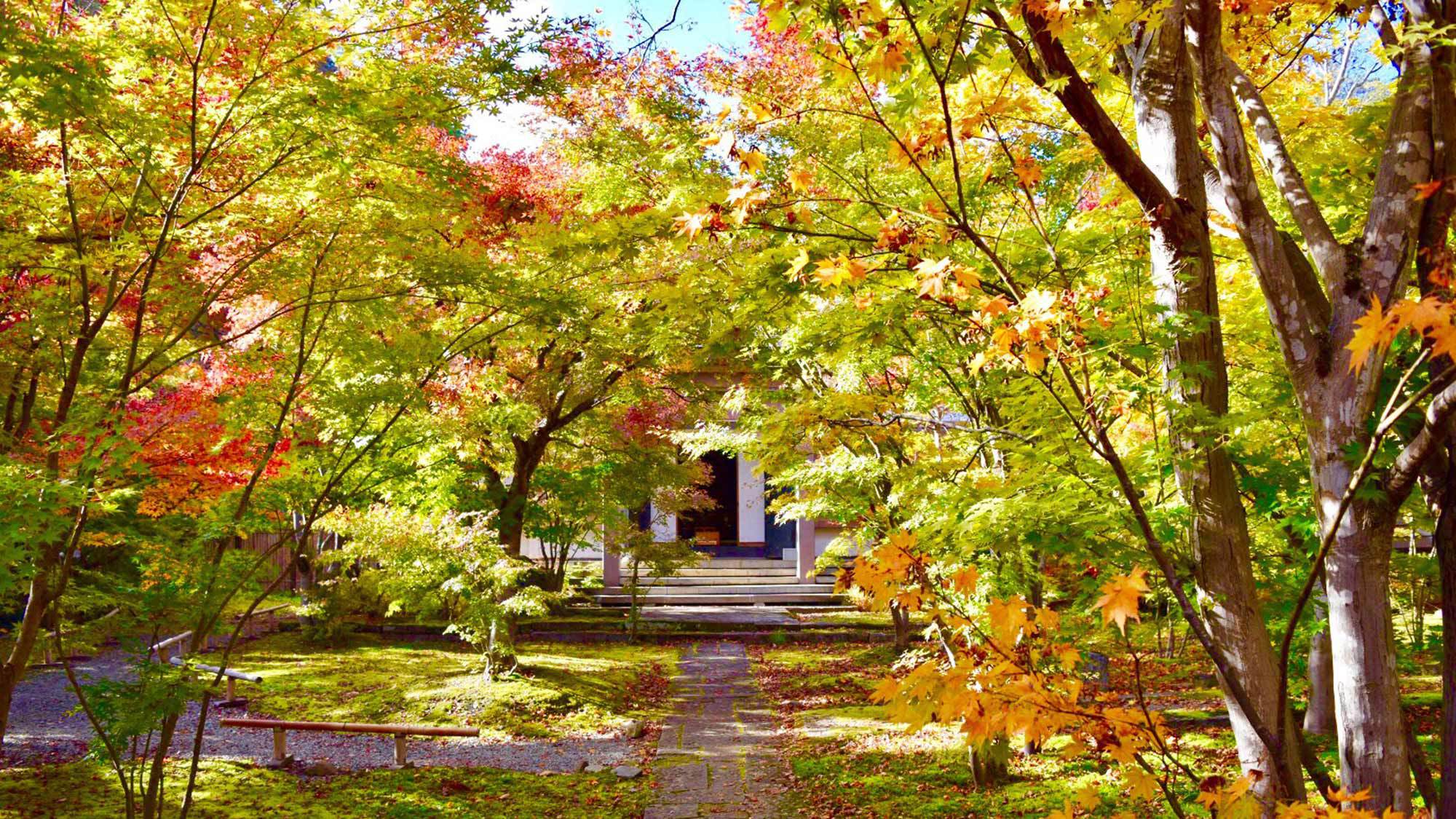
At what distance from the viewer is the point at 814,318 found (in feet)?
23.0

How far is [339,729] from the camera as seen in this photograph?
946cm

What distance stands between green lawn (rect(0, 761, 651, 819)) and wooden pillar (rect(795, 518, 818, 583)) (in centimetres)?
1108

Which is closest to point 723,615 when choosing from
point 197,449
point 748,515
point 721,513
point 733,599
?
point 733,599

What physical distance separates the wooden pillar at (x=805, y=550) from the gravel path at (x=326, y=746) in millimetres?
9519

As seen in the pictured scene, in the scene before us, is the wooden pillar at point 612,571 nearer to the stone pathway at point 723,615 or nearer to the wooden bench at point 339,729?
the stone pathway at point 723,615

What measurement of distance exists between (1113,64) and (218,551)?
5.69m

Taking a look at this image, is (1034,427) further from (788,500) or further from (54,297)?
(788,500)

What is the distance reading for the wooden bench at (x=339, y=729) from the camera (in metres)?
9.27

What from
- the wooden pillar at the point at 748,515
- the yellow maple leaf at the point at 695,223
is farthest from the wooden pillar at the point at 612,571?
the yellow maple leaf at the point at 695,223

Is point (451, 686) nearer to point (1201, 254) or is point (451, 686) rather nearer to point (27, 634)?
point (27, 634)

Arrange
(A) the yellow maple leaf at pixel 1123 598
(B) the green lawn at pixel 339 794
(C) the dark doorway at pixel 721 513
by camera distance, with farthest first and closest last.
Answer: (C) the dark doorway at pixel 721 513
(B) the green lawn at pixel 339 794
(A) the yellow maple leaf at pixel 1123 598

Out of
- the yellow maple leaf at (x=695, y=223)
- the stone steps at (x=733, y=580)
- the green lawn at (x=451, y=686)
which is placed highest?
the yellow maple leaf at (x=695, y=223)

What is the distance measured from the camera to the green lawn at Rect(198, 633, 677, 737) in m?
11.3

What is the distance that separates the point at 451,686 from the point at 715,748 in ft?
13.4
